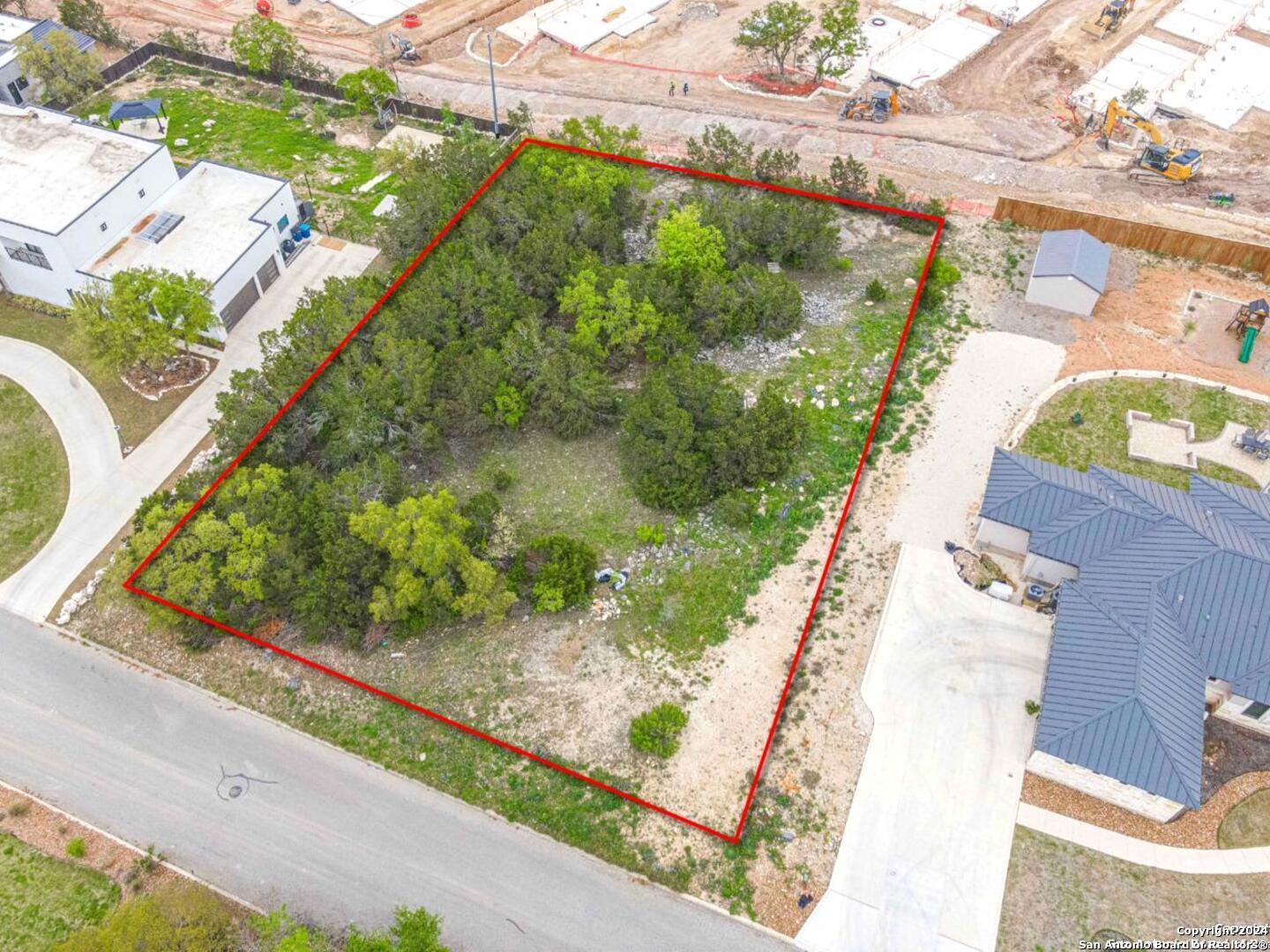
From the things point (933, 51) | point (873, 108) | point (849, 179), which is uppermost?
point (933, 51)

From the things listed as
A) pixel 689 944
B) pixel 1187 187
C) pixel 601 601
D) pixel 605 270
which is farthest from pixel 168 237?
pixel 1187 187

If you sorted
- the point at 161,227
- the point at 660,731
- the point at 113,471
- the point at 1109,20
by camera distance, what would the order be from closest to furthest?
the point at 660,731
the point at 113,471
the point at 161,227
the point at 1109,20

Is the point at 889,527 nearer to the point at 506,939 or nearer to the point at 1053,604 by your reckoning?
the point at 1053,604

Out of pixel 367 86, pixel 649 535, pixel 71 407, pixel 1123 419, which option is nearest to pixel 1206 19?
pixel 1123 419

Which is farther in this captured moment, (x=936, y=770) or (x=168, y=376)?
(x=168, y=376)

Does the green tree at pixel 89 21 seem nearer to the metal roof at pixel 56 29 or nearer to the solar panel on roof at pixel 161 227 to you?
the metal roof at pixel 56 29

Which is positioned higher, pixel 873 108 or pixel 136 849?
pixel 873 108

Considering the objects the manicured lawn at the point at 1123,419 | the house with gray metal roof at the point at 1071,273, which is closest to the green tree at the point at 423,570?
the manicured lawn at the point at 1123,419

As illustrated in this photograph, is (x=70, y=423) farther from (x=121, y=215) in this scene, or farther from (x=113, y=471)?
(x=121, y=215)
